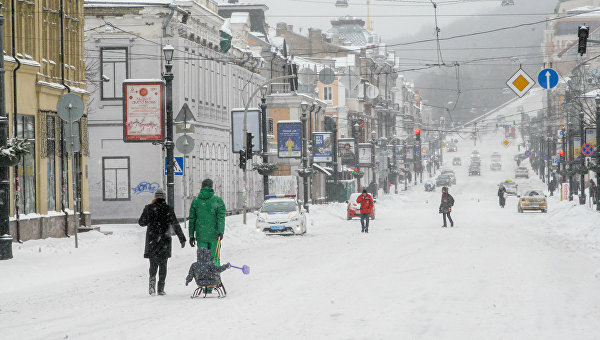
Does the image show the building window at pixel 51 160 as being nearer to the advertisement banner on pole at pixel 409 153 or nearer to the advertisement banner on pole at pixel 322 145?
the advertisement banner on pole at pixel 322 145

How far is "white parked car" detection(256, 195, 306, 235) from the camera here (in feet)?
121

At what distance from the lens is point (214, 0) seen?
190 feet

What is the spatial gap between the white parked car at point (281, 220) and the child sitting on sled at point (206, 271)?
68.9 feet

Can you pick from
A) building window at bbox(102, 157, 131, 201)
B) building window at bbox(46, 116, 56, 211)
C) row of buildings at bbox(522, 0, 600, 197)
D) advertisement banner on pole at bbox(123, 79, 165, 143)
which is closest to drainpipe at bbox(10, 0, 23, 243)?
building window at bbox(46, 116, 56, 211)

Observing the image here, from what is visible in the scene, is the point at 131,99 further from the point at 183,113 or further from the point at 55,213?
the point at 55,213

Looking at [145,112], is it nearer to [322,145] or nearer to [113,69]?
[113,69]

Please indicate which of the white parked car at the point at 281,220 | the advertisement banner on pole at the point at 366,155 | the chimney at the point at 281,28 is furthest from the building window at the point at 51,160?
the chimney at the point at 281,28

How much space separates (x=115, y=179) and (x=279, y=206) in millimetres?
12432

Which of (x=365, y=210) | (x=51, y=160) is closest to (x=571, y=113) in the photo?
(x=365, y=210)

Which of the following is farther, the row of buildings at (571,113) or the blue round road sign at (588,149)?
the row of buildings at (571,113)

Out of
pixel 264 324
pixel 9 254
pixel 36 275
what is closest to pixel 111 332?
pixel 264 324

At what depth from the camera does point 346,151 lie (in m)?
84.9

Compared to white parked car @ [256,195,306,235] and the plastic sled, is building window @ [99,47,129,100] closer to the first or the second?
white parked car @ [256,195,306,235]

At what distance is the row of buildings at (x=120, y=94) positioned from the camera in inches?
1139
